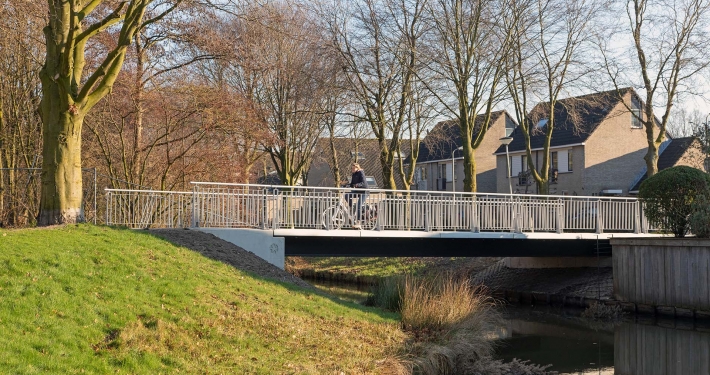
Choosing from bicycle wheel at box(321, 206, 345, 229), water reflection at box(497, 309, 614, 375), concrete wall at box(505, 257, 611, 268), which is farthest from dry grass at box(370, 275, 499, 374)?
concrete wall at box(505, 257, 611, 268)

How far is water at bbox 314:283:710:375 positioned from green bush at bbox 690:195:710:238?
9.14 ft

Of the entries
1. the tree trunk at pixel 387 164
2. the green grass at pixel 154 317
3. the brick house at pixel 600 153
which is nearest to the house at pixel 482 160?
the brick house at pixel 600 153

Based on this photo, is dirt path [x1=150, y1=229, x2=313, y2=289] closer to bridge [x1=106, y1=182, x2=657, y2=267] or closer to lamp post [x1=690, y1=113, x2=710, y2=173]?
bridge [x1=106, y1=182, x2=657, y2=267]

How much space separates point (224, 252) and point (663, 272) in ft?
43.7

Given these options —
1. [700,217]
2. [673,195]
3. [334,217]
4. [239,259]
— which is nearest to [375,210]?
[334,217]

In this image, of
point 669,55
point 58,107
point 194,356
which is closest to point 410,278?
point 194,356

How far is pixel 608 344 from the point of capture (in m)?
19.3

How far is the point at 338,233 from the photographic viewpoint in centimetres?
1967

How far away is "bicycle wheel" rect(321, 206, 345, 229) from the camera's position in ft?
64.7

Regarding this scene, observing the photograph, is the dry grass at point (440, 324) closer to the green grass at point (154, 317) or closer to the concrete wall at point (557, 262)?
the green grass at point (154, 317)

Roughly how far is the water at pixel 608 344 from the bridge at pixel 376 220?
9.09ft

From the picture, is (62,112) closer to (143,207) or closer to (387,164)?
(143,207)

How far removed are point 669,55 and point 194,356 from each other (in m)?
26.0

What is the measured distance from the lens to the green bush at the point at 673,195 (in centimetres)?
2308
